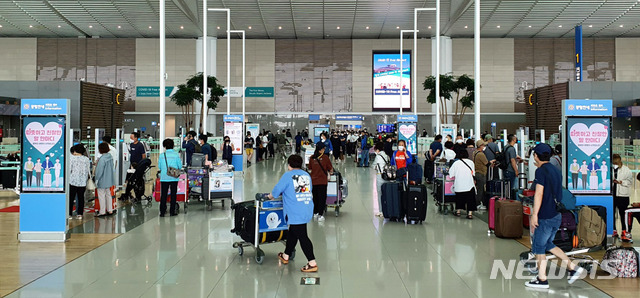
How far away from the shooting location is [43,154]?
8.27 meters

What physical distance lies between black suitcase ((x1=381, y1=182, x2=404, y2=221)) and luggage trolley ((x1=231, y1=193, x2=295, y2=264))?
323 cm

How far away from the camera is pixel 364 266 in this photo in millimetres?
6520

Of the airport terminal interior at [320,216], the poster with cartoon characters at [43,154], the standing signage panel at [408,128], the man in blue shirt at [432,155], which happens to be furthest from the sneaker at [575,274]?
the standing signage panel at [408,128]

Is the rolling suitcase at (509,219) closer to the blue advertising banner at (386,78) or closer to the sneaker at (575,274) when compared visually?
the sneaker at (575,274)

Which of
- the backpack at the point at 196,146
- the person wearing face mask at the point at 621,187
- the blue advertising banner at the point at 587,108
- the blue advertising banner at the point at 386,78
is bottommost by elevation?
the person wearing face mask at the point at 621,187

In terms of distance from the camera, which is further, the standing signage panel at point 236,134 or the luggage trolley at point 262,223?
the standing signage panel at point 236,134

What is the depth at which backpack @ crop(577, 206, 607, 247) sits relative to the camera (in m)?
6.97

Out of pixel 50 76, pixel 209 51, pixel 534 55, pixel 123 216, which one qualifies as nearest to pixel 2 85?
pixel 50 76

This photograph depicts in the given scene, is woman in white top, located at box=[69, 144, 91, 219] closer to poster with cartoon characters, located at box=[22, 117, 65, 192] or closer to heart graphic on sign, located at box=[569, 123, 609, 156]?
poster with cartoon characters, located at box=[22, 117, 65, 192]

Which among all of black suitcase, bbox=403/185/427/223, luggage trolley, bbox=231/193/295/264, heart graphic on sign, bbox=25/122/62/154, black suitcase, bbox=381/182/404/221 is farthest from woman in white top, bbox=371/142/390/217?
heart graphic on sign, bbox=25/122/62/154

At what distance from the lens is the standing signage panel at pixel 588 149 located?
→ 26.4 feet

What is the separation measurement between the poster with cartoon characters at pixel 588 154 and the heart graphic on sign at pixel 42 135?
25.4ft

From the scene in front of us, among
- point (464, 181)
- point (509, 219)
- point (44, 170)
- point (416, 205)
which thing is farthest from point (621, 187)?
point (44, 170)

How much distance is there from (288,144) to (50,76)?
21087 millimetres
